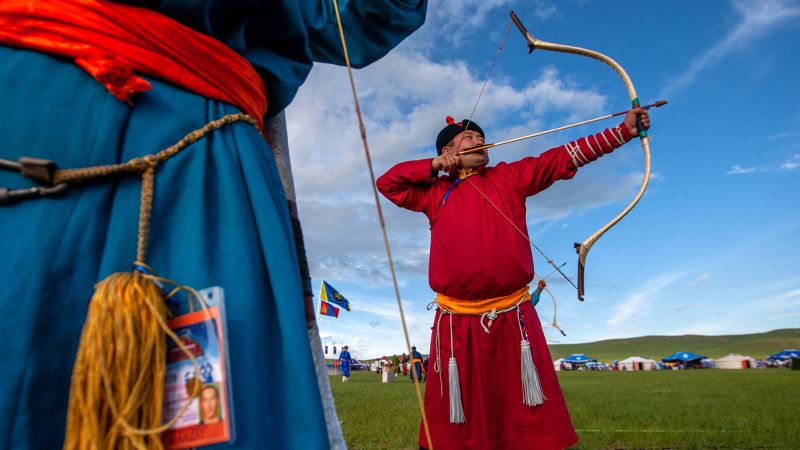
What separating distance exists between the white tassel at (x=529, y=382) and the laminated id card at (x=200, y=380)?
6.98 ft

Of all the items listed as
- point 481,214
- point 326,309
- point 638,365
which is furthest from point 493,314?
point 638,365

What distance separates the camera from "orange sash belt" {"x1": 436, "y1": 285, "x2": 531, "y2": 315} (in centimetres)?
283

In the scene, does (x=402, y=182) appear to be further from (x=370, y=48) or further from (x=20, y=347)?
(x=20, y=347)

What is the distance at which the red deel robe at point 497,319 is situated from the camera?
2.64 meters

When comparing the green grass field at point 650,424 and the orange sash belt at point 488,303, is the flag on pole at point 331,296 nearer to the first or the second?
the green grass field at point 650,424

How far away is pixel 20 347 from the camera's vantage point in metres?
0.77

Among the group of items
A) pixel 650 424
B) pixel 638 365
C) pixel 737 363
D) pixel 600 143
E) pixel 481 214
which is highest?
pixel 600 143

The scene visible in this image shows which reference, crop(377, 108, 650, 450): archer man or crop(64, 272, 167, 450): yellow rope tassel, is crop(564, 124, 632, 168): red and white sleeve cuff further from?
crop(64, 272, 167, 450): yellow rope tassel

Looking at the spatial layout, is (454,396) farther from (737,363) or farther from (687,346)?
(687,346)

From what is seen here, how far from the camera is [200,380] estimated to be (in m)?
0.77

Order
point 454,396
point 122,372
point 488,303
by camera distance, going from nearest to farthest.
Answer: point 122,372 → point 454,396 → point 488,303

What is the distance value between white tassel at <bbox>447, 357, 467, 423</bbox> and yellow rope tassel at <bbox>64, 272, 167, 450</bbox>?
216 centimetres

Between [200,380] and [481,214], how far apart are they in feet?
7.66

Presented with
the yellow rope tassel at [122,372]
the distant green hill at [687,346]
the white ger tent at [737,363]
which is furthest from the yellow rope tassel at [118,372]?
the distant green hill at [687,346]
